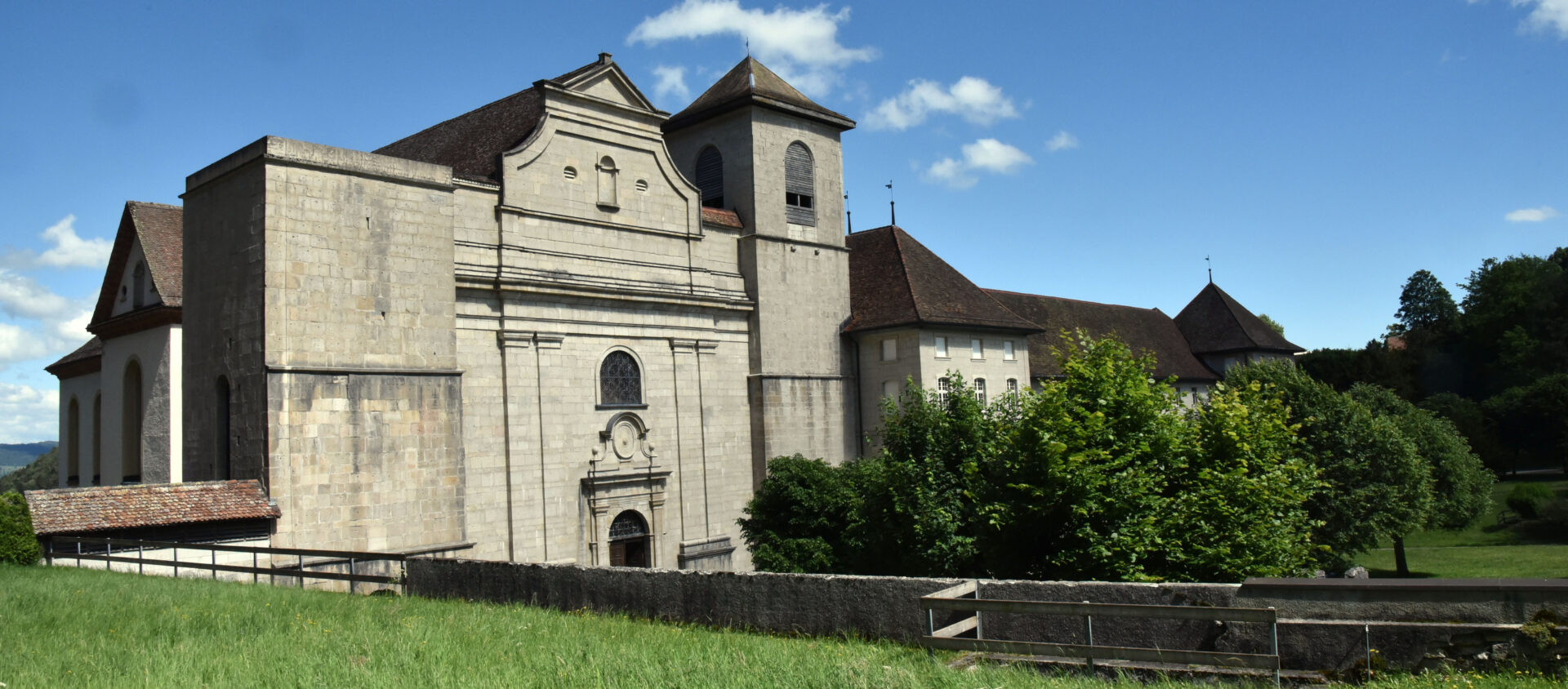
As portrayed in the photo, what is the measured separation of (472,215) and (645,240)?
550 cm

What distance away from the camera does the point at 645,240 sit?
30.4 metres

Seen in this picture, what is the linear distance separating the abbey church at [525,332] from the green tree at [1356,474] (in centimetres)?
996

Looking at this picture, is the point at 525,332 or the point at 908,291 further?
the point at 908,291

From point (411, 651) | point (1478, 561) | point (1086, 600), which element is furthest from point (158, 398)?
point (1478, 561)

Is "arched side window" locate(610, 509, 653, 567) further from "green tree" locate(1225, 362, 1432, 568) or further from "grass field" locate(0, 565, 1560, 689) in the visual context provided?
"green tree" locate(1225, 362, 1432, 568)

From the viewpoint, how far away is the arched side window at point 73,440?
37.1 meters

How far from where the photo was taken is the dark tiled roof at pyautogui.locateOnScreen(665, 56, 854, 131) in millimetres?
33781

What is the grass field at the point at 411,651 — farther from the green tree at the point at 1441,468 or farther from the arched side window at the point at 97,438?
the green tree at the point at 1441,468

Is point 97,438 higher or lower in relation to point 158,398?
lower

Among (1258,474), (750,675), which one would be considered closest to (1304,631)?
(750,675)

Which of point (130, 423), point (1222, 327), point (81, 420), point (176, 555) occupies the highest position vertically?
point (1222, 327)

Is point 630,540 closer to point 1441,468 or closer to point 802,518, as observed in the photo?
point 802,518

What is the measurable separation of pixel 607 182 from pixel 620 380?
17.9ft

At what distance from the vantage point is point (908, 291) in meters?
35.1
